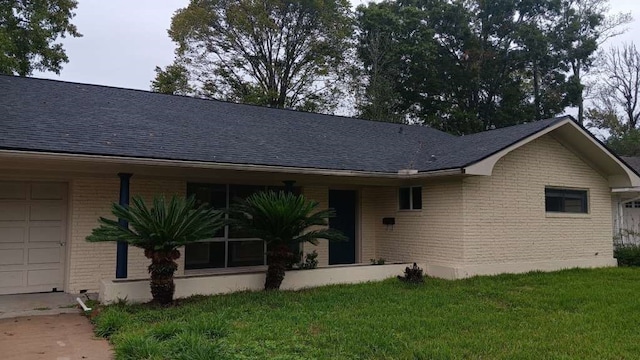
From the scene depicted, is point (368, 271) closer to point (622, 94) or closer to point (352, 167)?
point (352, 167)

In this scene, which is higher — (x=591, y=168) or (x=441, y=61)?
(x=441, y=61)

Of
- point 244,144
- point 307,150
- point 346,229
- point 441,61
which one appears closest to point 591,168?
point 346,229

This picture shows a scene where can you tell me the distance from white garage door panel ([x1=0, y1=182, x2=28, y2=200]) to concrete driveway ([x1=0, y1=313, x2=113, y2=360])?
9.23 feet

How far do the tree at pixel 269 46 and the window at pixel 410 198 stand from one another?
17.2 meters

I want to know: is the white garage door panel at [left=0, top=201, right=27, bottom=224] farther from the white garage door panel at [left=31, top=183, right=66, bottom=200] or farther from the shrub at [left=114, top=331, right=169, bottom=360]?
the shrub at [left=114, top=331, right=169, bottom=360]

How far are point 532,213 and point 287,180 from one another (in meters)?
6.00

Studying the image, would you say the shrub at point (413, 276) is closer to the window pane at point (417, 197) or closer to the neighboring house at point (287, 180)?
the neighboring house at point (287, 180)

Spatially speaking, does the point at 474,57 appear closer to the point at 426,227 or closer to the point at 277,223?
the point at 426,227

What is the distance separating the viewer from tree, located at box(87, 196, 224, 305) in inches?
298

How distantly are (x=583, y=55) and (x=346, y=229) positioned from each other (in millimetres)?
26284

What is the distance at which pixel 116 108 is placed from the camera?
35.0ft

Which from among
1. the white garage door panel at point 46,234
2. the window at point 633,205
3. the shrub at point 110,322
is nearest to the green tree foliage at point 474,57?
the window at point 633,205

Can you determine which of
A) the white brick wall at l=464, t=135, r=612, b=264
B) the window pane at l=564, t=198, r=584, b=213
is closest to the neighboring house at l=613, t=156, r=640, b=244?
the white brick wall at l=464, t=135, r=612, b=264

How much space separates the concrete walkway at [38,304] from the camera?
25.0ft
